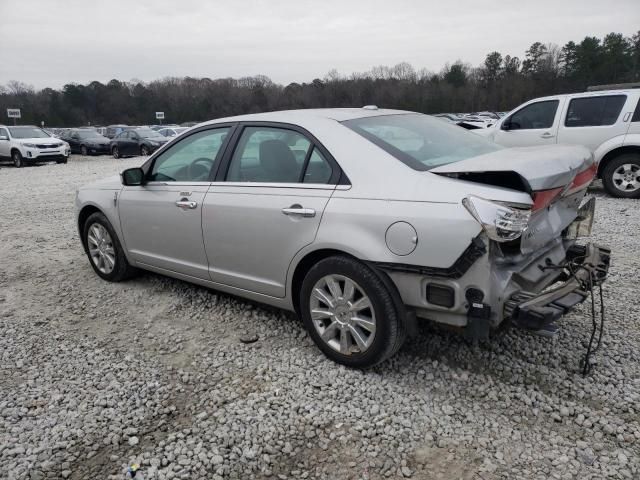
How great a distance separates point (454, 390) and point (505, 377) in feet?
1.15

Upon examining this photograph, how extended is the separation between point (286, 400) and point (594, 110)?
26.7 feet

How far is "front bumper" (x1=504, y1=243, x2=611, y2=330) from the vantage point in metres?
2.48

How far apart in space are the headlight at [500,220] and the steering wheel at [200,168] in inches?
84.6

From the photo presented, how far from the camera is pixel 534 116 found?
9195 millimetres

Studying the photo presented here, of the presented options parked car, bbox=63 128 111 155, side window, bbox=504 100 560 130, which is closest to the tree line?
parked car, bbox=63 128 111 155

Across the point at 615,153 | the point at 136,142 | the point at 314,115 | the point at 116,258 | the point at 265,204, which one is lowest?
the point at 116,258

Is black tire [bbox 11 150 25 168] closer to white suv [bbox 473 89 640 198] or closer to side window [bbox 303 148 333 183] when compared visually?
white suv [bbox 473 89 640 198]

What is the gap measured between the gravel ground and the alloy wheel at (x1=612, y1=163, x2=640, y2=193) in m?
4.96

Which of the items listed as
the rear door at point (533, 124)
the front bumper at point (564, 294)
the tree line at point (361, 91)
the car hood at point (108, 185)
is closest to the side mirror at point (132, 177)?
the car hood at point (108, 185)

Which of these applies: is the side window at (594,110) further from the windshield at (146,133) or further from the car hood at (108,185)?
the windshield at (146,133)

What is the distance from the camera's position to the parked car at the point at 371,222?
100 inches

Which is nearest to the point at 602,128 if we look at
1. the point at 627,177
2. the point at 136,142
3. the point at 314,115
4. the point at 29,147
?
the point at 627,177

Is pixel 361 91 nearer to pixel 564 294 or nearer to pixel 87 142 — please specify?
pixel 87 142

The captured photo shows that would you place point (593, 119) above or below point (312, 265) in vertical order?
above
